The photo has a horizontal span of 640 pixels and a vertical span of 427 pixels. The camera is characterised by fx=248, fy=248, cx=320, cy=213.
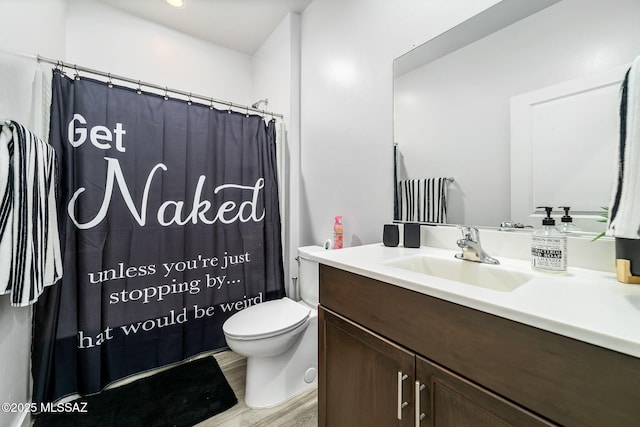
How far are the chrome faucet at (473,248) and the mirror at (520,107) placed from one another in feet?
0.40

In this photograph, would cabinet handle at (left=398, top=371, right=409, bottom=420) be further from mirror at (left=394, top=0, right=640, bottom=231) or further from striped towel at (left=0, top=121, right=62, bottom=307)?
striped towel at (left=0, top=121, right=62, bottom=307)

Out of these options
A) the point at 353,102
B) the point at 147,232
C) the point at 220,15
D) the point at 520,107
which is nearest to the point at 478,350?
the point at 520,107

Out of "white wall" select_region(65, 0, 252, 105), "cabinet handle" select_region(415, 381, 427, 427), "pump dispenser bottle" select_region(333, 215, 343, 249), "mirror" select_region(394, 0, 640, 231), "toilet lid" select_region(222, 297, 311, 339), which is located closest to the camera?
"cabinet handle" select_region(415, 381, 427, 427)

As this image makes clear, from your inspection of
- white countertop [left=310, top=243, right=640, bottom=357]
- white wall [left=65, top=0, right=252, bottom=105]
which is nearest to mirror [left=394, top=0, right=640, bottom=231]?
white countertop [left=310, top=243, right=640, bottom=357]

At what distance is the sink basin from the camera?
0.79m

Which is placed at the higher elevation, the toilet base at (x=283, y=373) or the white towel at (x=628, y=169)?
the white towel at (x=628, y=169)

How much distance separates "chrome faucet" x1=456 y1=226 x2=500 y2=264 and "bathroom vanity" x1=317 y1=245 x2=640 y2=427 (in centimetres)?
7

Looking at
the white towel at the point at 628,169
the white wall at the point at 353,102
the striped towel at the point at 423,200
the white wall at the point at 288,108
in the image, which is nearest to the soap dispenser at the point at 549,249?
the white towel at the point at 628,169

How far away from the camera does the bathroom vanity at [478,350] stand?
16.3 inches

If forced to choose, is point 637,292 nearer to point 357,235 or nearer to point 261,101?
point 357,235

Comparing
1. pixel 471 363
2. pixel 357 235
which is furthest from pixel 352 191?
pixel 471 363

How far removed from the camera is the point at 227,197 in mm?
1813

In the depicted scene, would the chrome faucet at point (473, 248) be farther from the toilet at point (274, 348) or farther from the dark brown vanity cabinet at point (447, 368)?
the toilet at point (274, 348)

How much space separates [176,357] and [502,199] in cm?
206
